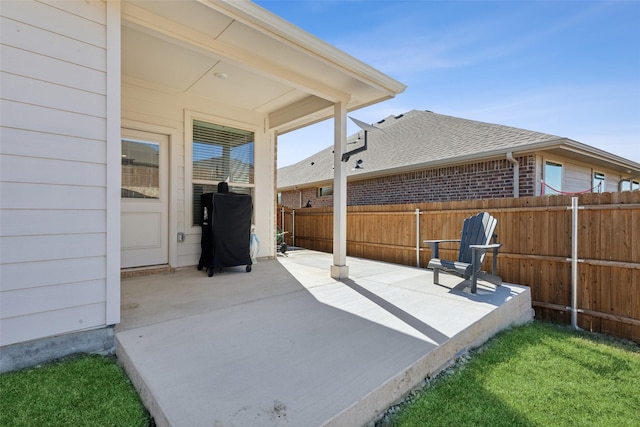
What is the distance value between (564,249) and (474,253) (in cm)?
139

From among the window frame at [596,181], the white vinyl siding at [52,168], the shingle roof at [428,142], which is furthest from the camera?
the window frame at [596,181]

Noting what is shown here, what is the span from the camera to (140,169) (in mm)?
4668

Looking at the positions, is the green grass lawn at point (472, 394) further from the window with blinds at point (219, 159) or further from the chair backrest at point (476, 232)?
the window with blinds at point (219, 159)

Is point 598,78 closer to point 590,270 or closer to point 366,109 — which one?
point 590,270

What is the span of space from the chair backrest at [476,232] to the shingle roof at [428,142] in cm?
295

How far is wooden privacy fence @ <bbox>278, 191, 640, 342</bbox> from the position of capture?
146 inches

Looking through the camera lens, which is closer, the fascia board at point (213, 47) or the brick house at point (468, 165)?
the fascia board at point (213, 47)

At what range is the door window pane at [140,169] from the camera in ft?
14.9

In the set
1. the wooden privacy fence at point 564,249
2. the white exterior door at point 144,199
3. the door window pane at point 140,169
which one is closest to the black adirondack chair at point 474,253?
the wooden privacy fence at point 564,249

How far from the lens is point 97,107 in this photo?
2.43m

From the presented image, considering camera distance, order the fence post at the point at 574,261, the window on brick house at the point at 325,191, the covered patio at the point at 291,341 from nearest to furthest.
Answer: the covered patio at the point at 291,341
the fence post at the point at 574,261
the window on brick house at the point at 325,191

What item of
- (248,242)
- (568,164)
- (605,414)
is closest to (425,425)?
(605,414)

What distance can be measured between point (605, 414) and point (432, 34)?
605 cm

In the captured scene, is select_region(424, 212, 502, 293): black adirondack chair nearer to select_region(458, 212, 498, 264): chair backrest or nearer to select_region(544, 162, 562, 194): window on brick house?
select_region(458, 212, 498, 264): chair backrest
